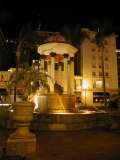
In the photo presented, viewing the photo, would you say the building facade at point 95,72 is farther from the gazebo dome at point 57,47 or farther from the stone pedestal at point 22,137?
the stone pedestal at point 22,137

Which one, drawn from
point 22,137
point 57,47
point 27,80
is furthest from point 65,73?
point 22,137

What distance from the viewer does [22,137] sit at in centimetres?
881

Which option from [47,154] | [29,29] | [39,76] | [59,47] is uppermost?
[29,29]

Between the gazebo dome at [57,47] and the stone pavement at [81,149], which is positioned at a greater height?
the gazebo dome at [57,47]

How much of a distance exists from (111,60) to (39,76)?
48491 mm

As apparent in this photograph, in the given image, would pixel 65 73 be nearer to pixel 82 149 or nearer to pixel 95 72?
pixel 82 149

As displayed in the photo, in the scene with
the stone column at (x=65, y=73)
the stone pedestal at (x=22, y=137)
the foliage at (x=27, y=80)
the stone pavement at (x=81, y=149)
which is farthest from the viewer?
the stone column at (x=65, y=73)

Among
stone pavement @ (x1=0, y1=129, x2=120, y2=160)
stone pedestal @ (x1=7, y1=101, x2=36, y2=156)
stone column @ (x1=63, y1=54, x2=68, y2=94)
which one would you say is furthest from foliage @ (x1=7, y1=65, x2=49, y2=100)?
stone column @ (x1=63, y1=54, x2=68, y2=94)

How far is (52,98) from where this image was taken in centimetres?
1984

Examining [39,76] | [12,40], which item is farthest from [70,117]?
[12,40]

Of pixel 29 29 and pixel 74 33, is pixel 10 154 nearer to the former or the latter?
pixel 29 29

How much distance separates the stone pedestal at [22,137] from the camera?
8.59 meters

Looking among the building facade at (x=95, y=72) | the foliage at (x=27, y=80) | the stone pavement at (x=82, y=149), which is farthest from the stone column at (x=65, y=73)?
the building facade at (x=95, y=72)

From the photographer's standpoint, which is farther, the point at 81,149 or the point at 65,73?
the point at 65,73
